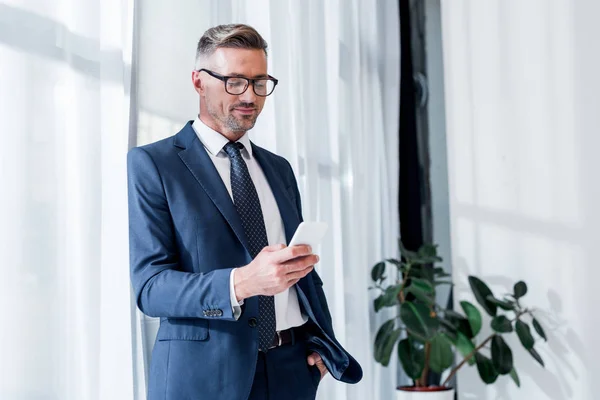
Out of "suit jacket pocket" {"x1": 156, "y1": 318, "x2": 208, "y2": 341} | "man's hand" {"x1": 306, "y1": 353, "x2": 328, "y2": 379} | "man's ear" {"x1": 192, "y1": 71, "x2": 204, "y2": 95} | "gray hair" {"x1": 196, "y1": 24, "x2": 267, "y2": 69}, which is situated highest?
"gray hair" {"x1": 196, "y1": 24, "x2": 267, "y2": 69}

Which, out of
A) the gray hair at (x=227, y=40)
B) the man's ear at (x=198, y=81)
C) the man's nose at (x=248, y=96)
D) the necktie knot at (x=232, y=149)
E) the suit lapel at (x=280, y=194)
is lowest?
the suit lapel at (x=280, y=194)

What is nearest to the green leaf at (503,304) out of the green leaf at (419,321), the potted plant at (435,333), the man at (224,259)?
the potted plant at (435,333)

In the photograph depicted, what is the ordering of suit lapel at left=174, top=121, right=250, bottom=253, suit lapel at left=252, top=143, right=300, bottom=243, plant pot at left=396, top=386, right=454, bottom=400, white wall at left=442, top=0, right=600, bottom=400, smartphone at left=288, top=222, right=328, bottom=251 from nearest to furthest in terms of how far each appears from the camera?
1. smartphone at left=288, top=222, right=328, bottom=251
2. suit lapel at left=174, top=121, right=250, bottom=253
3. suit lapel at left=252, top=143, right=300, bottom=243
4. plant pot at left=396, top=386, right=454, bottom=400
5. white wall at left=442, top=0, right=600, bottom=400

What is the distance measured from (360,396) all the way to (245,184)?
210cm

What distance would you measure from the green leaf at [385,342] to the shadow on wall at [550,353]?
26.4 inches

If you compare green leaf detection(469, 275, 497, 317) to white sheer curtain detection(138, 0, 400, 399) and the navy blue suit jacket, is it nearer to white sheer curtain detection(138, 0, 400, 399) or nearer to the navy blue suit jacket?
white sheer curtain detection(138, 0, 400, 399)

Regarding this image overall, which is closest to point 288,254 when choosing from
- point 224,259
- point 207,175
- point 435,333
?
point 224,259

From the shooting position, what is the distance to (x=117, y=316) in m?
2.08

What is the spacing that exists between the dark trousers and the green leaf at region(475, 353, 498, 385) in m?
1.91

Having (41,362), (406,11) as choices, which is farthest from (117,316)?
(406,11)

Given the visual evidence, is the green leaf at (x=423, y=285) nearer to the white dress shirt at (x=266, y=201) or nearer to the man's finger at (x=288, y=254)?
the white dress shirt at (x=266, y=201)

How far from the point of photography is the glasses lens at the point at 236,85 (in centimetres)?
189

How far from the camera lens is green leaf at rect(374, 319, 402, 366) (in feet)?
11.8

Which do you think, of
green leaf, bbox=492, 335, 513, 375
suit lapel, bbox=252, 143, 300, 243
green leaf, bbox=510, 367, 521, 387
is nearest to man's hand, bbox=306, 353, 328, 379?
suit lapel, bbox=252, 143, 300, 243
